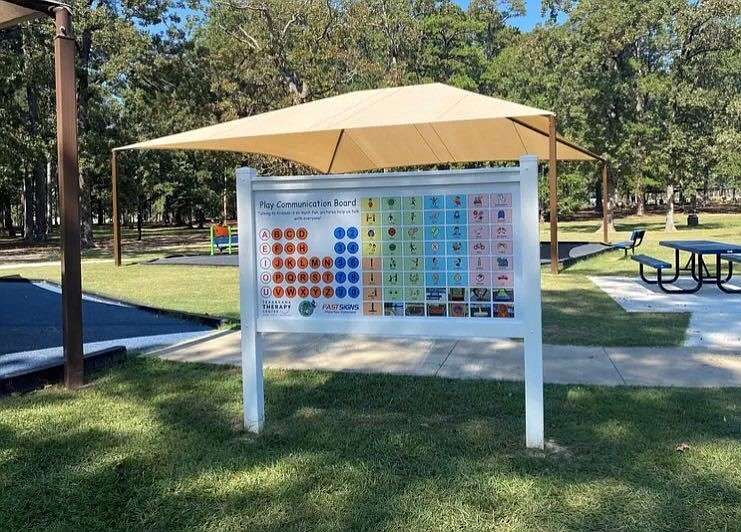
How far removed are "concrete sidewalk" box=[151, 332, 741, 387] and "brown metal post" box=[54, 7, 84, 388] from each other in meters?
1.10

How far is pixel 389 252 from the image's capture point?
3834mm

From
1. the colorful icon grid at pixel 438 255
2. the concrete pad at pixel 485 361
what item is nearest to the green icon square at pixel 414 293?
the colorful icon grid at pixel 438 255

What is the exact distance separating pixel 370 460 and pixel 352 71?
22.6 m

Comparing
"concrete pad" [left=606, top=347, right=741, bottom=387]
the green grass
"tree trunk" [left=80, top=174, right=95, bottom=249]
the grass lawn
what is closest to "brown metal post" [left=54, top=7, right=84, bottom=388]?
the green grass

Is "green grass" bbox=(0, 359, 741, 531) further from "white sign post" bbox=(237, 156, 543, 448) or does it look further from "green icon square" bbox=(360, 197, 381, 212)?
"green icon square" bbox=(360, 197, 381, 212)

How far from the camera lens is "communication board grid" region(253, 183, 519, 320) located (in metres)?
3.66

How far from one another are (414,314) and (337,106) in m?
6.69

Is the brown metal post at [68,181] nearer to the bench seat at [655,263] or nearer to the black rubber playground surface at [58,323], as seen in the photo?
the black rubber playground surface at [58,323]

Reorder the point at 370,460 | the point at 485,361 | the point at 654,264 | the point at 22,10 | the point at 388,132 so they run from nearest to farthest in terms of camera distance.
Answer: the point at 370,460 < the point at 485,361 < the point at 22,10 < the point at 654,264 < the point at 388,132

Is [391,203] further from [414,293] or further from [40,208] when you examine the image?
[40,208]

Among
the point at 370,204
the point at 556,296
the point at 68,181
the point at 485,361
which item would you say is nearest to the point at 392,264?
the point at 370,204

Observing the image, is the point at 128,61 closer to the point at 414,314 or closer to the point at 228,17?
the point at 228,17

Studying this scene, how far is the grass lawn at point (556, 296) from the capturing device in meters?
6.78

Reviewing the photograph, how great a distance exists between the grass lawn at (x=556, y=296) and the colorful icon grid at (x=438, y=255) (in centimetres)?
303
